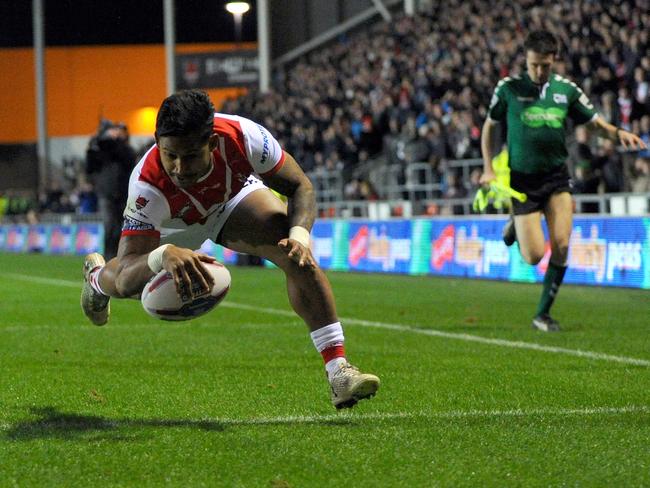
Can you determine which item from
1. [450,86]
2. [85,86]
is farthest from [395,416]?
[85,86]

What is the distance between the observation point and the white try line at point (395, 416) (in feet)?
19.1

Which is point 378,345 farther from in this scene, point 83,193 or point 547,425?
point 83,193

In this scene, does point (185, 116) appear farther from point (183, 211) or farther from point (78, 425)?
point (78, 425)

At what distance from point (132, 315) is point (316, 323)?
682cm

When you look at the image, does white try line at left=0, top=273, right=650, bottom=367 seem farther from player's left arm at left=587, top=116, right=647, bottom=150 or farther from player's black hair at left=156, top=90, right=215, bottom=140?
player's black hair at left=156, top=90, right=215, bottom=140

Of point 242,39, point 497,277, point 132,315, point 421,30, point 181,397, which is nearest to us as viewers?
point 181,397

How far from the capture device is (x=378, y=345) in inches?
372

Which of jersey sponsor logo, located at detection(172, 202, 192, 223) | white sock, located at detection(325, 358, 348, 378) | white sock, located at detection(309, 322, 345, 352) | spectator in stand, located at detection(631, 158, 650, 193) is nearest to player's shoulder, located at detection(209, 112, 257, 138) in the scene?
jersey sponsor logo, located at detection(172, 202, 192, 223)

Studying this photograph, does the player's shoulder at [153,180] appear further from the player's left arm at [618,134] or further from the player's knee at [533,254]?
the player's knee at [533,254]

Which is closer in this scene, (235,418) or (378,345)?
(235,418)

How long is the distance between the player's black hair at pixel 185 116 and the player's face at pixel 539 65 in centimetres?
489

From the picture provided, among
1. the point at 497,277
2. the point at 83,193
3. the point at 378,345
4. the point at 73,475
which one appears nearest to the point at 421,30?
the point at 497,277

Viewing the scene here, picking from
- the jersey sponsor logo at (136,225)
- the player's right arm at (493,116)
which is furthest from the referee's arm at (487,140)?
the jersey sponsor logo at (136,225)

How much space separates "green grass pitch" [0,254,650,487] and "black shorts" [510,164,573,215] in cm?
105
